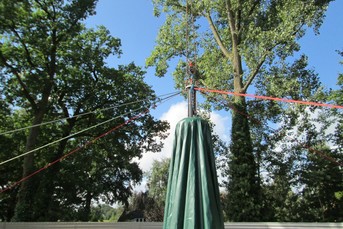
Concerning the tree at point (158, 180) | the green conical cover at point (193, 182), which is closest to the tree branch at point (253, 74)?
the green conical cover at point (193, 182)

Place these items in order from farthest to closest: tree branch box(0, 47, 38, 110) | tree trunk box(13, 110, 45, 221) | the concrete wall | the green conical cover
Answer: tree branch box(0, 47, 38, 110), tree trunk box(13, 110, 45, 221), the concrete wall, the green conical cover

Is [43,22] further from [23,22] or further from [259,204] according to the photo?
[259,204]

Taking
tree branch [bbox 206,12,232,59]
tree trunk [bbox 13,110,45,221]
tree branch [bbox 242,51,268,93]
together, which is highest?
tree branch [bbox 206,12,232,59]


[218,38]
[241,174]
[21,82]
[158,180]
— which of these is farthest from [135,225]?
[158,180]

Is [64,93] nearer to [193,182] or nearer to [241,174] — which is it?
[241,174]

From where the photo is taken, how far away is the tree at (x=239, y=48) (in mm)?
11930

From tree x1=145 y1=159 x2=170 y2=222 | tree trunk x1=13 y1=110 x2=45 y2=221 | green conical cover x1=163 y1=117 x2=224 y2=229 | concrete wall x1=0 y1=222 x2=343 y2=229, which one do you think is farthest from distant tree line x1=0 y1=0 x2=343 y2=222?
tree x1=145 y1=159 x2=170 y2=222

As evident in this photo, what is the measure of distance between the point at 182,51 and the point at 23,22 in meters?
7.77

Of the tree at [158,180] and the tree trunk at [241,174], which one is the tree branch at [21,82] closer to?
the tree trunk at [241,174]

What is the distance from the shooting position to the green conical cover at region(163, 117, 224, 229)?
2.43 meters

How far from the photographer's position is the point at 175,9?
17547 millimetres

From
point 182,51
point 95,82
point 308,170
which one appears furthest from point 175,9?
point 308,170

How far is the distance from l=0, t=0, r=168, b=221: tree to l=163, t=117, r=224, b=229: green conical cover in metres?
12.8

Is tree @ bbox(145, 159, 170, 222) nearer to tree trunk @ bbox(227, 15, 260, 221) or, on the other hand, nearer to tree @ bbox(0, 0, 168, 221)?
tree @ bbox(0, 0, 168, 221)
